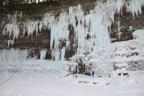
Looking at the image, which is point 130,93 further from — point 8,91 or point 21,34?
point 21,34

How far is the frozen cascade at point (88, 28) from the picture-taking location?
10188 mm

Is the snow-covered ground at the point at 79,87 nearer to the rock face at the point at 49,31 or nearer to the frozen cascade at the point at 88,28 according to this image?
the frozen cascade at the point at 88,28

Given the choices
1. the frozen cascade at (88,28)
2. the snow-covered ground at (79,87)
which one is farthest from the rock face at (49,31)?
the snow-covered ground at (79,87)

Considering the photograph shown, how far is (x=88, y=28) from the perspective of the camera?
10766 mm

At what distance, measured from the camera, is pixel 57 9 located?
1133 centimetres

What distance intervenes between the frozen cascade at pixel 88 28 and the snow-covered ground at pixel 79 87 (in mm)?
860

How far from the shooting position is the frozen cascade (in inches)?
401

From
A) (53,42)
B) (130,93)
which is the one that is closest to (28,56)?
(53,42)

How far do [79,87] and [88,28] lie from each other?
10.1 ft

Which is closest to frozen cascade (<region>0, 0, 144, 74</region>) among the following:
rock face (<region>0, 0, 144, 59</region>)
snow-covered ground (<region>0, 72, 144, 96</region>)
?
rock face (<region>0, 0, 144, 59</region>)

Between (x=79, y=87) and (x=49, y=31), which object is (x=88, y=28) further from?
(x=79, y=87)

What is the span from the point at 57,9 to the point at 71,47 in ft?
7.06

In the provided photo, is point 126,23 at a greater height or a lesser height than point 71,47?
greater

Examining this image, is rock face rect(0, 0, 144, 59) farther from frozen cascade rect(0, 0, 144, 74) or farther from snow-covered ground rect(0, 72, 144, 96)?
snow-covered ground rect(0, 72, 144, 96)
